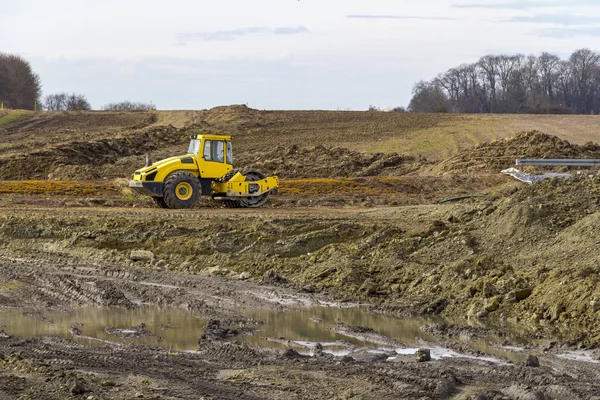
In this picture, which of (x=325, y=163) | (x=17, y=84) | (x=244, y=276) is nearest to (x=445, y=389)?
(x=244, y=276)

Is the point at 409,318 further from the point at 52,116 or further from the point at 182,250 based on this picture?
the point at 52,116

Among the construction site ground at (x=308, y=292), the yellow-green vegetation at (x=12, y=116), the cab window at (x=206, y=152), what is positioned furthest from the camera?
the yellow-green vegetation at (x=12, y=116)

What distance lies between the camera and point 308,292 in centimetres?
1528

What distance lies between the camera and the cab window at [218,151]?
21672 millimetres

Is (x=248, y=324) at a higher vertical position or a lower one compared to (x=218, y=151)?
lower

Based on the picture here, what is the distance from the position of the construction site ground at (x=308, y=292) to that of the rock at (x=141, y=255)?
0.04 metres

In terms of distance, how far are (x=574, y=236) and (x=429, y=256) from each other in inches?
99.6

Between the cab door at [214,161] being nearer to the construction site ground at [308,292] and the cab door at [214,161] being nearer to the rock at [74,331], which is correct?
the construction site ground at [308,292]

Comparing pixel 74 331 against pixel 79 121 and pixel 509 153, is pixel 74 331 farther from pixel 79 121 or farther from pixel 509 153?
pixel 79 121

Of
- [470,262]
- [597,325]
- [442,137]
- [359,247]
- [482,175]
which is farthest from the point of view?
[442,137]

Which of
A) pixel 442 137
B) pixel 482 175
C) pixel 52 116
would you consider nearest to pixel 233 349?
pixel 482 175

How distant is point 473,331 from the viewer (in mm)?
12328

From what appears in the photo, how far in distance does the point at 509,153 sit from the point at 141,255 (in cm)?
1805

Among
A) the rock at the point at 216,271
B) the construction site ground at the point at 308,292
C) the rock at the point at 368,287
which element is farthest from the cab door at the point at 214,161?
the rock at the point at 368,287
